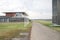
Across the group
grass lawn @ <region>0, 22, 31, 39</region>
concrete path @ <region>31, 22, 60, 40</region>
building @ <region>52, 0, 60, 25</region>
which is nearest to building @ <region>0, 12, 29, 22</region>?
grass lawn @ <region>0, 22, 31, 39</region>

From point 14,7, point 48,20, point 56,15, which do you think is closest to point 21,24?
point 14,7

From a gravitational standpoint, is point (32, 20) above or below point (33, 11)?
below

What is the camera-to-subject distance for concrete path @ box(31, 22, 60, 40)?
175 cm

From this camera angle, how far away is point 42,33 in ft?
5.98

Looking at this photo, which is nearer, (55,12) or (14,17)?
(14,17)

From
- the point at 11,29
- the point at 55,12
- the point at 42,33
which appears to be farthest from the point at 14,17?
the point at 55,12

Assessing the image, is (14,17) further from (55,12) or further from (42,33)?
(55,12)

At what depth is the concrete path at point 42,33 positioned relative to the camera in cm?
175

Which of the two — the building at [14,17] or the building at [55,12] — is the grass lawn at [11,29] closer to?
the building at [14,17]

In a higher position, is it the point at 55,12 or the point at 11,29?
the point at 55,12

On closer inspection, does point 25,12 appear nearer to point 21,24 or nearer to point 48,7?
point 21,24

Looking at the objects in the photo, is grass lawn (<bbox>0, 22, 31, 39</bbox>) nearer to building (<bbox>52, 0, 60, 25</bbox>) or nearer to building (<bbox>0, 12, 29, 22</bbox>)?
building (<bbox>0, 12, 29, 22</bbox>)

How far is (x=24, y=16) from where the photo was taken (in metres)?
1.82

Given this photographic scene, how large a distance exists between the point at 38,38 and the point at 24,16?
0.35 metres
